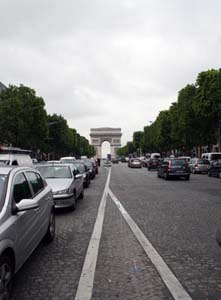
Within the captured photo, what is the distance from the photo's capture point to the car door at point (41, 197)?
5.70 metres

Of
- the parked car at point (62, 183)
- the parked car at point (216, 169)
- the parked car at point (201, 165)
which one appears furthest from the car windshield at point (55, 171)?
the parked car at point (201, 165)

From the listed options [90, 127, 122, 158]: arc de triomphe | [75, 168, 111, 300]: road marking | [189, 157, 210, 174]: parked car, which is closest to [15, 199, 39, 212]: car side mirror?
[75, 168, 111, 300]: road marking

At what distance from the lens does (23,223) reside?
456cm

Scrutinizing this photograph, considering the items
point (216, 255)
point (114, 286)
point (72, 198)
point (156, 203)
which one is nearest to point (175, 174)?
point (156, 203)

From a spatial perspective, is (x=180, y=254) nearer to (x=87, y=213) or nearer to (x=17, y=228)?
(x=17, y=228)

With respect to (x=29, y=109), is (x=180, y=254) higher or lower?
Answer: lower

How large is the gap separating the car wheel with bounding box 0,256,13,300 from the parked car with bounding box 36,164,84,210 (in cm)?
637

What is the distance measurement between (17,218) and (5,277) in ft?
2.43

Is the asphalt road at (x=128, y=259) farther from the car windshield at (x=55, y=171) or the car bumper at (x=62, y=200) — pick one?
the car windshield at (x=55, y=171)

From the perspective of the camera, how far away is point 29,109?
129 feet

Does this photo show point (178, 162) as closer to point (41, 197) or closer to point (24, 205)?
point (41, 197)

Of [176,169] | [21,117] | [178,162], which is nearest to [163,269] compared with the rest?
[176,169]

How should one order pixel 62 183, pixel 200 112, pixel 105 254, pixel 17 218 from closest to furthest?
pixel 17 218 < pixel 105 254 < pixel 62 183 < pixel 200 112

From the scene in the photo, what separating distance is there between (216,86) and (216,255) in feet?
104
